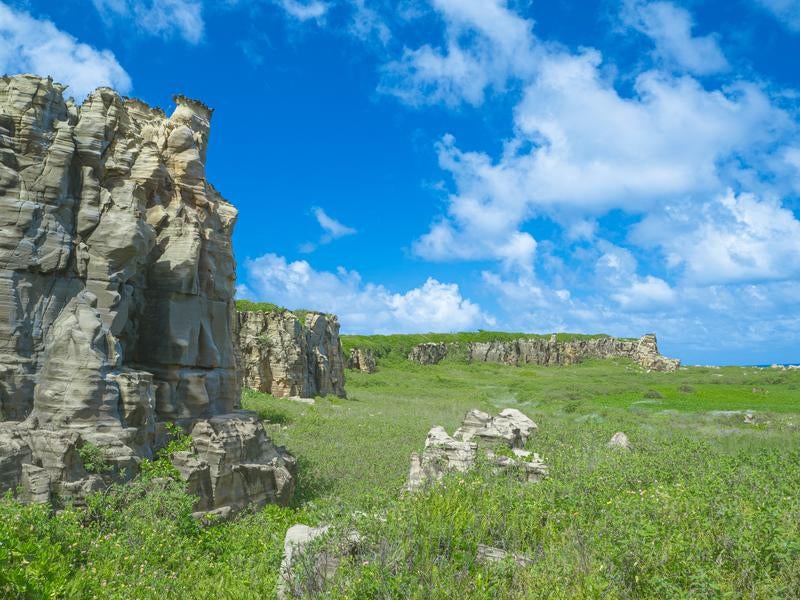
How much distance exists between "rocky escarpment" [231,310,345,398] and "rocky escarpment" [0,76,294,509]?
2976cm

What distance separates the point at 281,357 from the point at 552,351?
92.0 metres

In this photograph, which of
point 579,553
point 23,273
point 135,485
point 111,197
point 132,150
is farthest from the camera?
point 132,150

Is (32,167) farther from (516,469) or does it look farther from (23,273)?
(516,469)

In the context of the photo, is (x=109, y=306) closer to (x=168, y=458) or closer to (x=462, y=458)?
(x=168, y=458)

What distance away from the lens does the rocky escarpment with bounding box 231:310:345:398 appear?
51594 millimetres

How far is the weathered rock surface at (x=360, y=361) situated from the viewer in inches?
3423

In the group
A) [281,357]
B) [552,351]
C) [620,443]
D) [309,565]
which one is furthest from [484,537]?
[552,351]

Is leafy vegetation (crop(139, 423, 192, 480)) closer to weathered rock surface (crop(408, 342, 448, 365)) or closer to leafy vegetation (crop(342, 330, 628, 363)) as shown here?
leafy vegetation (crop(342, 330, 628, 363))

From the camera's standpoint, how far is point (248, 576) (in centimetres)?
1115

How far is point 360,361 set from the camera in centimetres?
8744

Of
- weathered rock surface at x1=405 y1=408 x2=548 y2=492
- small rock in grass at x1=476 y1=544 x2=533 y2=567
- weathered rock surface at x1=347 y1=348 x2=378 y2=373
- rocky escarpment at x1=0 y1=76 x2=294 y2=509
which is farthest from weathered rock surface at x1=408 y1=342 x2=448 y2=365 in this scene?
small rock in grass at x1=476 y1=544 x2=533 y2=567

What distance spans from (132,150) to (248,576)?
1398cm

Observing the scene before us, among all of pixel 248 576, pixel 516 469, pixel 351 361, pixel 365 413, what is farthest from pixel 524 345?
pixel 248 576

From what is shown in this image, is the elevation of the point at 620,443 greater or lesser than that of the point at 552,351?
lesser
